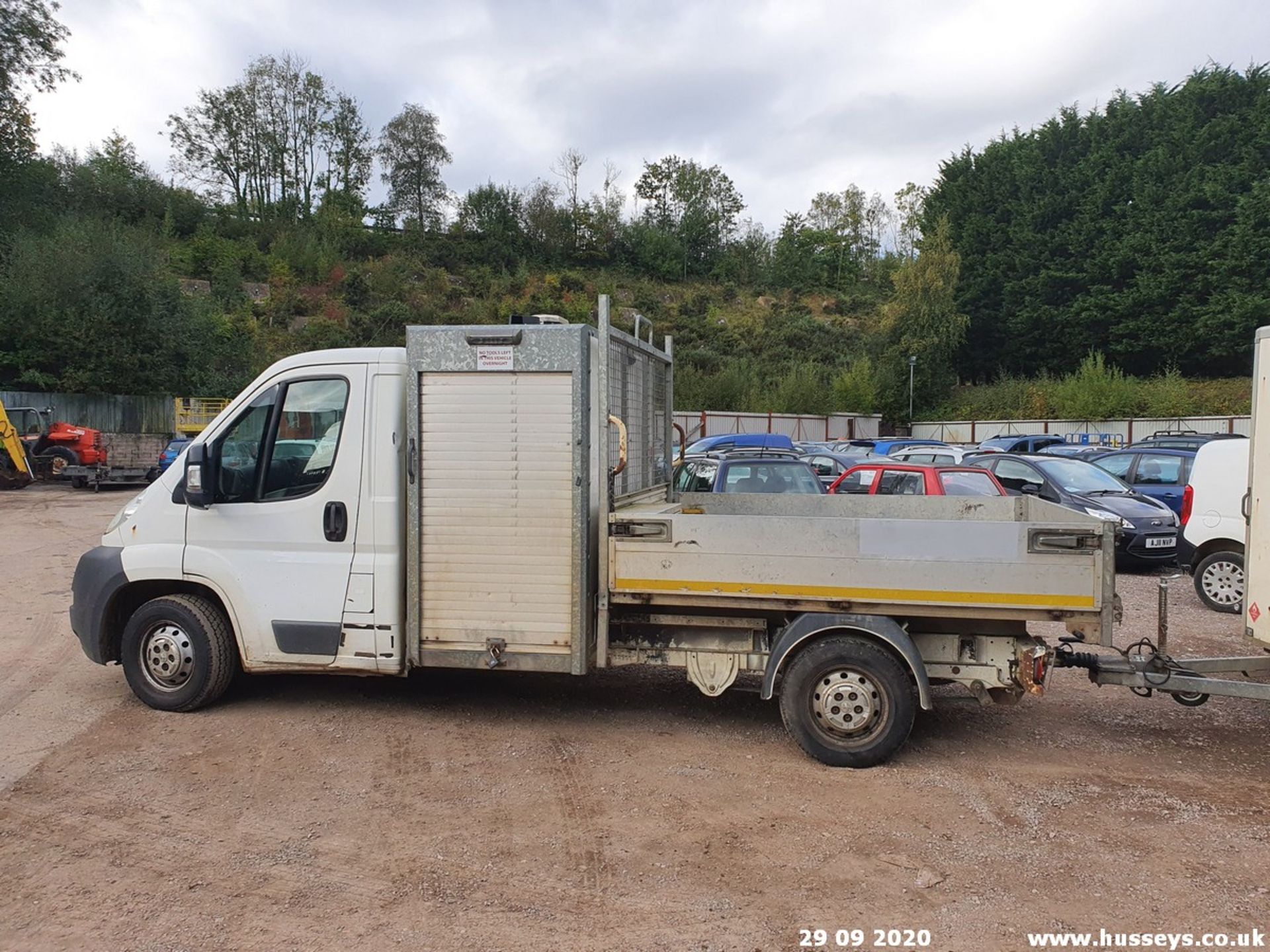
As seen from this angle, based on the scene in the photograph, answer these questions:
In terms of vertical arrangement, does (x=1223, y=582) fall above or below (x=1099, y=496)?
below

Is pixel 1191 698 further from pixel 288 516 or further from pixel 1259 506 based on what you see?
pixel 288 516

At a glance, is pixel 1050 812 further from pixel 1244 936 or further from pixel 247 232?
pixel 247 232

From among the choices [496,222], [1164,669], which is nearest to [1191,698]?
[1164,669]

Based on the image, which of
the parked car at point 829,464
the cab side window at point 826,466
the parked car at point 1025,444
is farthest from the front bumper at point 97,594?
the parked car at point 1025,444

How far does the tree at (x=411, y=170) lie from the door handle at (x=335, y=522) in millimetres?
67094

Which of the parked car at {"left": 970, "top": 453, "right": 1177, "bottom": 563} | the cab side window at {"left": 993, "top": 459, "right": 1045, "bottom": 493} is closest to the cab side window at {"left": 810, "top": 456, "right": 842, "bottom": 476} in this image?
the parked car at {"left": 970, "top": 453, "right": 1177, "bottom": 563}

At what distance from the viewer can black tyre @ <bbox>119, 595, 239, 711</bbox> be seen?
5.91 meters

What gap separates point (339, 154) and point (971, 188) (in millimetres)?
44233

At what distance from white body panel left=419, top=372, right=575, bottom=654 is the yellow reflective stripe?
1.76ft

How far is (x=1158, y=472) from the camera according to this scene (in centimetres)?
1388

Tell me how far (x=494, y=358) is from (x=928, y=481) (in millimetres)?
6933

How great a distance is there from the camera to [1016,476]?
43.0 feet

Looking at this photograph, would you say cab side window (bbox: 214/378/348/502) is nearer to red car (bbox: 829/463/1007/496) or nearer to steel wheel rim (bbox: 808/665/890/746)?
steel wheel rim (bbox: 808/665/890/746)

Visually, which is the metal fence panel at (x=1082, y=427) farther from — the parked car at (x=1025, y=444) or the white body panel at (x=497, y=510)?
the white body panel at (x=497, y=510)
